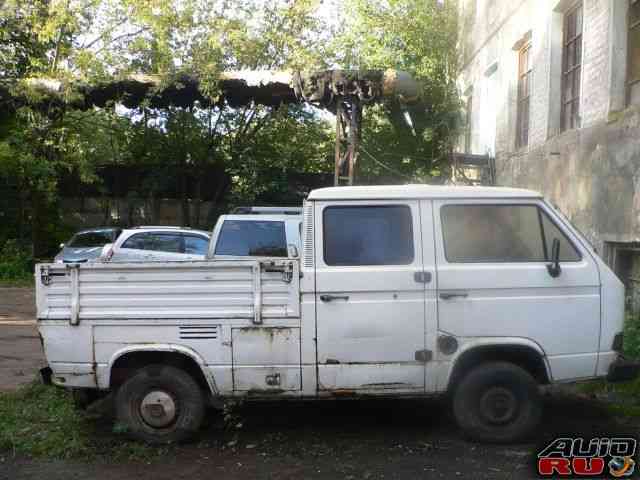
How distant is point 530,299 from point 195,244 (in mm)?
8991

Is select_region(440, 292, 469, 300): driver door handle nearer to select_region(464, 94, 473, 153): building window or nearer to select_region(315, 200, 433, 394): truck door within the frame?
select_region(315, 200, 433, 394): truck door

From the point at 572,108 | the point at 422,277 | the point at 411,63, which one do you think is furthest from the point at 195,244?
the point at 411,63

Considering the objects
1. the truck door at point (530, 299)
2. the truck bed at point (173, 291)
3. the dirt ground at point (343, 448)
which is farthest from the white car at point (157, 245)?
the truck door at point (530, 299)

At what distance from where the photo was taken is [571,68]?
11.1 m

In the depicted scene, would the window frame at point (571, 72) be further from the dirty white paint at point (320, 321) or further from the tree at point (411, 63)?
the tree at point (411, 63)

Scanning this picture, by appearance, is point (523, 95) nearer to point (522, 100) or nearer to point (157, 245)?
point (522, 100)

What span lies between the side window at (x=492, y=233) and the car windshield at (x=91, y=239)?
13.1 meters

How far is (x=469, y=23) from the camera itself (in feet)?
60.7

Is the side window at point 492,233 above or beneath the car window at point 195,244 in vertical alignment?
above

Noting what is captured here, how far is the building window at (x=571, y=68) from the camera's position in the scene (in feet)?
35.3

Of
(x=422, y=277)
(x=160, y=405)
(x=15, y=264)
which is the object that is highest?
(x=422, y=277)

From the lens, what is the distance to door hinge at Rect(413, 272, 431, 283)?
5.11 metres

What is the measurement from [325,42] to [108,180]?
330 inches

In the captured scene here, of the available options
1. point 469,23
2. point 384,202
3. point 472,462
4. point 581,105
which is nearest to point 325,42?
point 469,23
